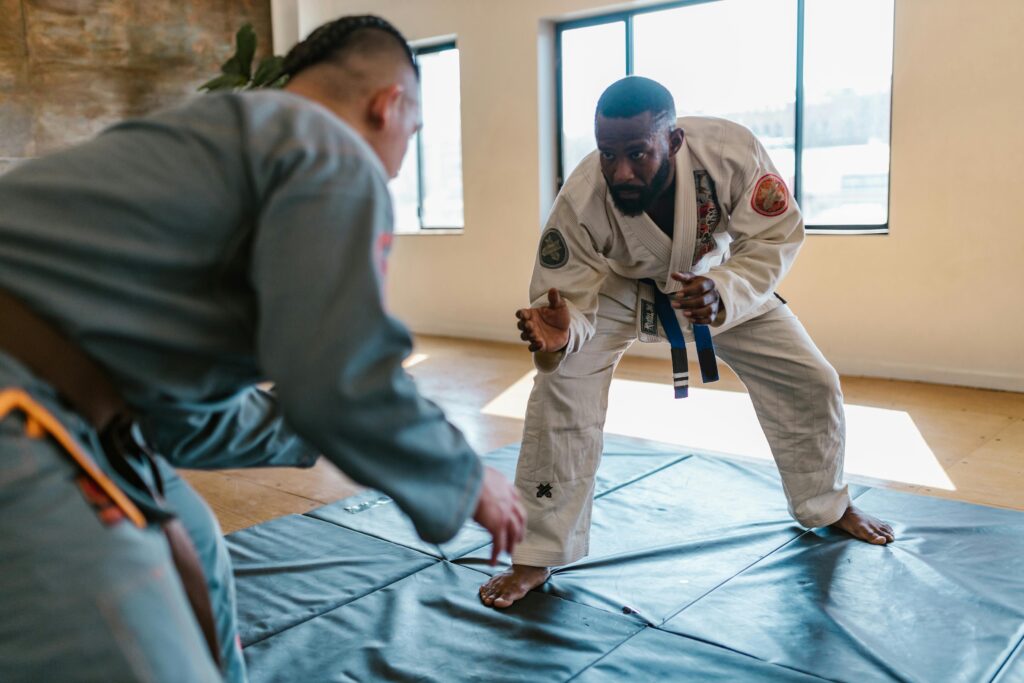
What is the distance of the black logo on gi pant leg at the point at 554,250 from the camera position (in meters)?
2.46

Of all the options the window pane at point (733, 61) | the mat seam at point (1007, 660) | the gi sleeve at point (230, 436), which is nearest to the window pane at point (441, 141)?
the window pane at point (733, 61)

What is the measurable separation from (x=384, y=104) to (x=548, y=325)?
1.15 m

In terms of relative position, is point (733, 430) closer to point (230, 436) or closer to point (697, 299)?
point (697, 299)

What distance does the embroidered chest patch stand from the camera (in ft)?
8.11

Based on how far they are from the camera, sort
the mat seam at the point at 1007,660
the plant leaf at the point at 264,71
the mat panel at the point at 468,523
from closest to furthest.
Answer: the mat seam at the point at 1007,660 → the mat panel at the point at 468,523 → the plant leaf at the point at 264,71

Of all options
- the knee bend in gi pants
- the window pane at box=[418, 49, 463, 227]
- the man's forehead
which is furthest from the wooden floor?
the knee bend in gi pants

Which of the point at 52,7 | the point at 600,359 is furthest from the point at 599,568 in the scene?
the point at 52,7

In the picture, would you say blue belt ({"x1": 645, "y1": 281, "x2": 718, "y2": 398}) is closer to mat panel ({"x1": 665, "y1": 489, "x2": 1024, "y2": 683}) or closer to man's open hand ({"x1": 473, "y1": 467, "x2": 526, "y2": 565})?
mat panel ({"x1": 665, "y1": 489, "x2": 1024, "y2": 683})

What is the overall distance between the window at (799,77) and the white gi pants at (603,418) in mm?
2698

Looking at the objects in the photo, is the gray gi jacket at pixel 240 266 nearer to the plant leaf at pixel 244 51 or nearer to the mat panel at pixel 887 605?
the mat panel at pixel 887 605

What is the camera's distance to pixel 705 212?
98.0 inches

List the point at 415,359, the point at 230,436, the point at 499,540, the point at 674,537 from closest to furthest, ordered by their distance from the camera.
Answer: the point at 499,540 < the point at 230,436 < the point at 674,537 < the point at 415,359

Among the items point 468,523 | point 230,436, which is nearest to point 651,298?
point 468,523

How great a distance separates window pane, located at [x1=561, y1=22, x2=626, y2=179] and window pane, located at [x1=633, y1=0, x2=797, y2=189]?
0.54 ft
